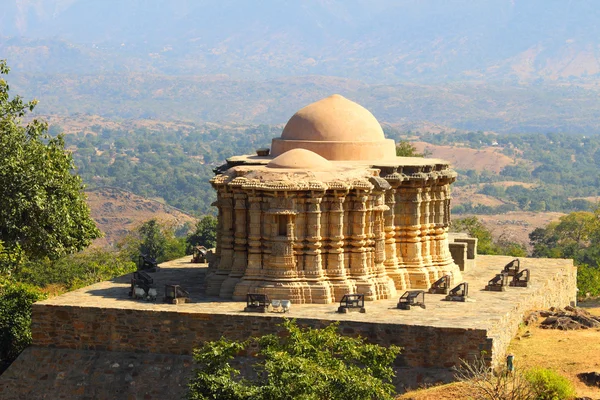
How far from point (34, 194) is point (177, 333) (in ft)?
26.3

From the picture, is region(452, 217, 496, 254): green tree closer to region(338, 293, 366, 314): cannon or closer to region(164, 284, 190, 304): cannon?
region(338, 293, 366, 314): cannon

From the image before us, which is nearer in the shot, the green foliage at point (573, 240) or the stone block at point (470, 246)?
the stone block at point (470, 246)

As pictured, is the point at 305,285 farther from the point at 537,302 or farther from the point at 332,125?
the point at 537,302

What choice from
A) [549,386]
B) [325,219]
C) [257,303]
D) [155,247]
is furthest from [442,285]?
[155,247]

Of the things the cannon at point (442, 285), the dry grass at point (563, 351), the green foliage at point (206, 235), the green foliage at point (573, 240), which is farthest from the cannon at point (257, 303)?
the green foliage at point (573, 240)

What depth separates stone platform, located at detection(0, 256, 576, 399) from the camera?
89.1 ft

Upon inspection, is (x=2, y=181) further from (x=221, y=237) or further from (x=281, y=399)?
(x=281, y=399)

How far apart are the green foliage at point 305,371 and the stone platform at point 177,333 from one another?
4.62 feet

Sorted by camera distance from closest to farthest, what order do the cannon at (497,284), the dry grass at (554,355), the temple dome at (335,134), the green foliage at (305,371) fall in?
1. the green foliage at (305,371)
2. the dry grass at (554,355)
3. the cannon at (497,284)
4. the temple dome at (335,134)

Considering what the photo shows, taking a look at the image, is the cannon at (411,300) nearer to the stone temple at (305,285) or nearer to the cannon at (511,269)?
the stone temple at (305,285)

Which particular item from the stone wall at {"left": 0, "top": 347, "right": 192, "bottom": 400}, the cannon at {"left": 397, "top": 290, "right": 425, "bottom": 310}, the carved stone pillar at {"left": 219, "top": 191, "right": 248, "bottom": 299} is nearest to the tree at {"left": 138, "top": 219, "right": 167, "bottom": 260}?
the carved stone pillar at {"left": 219, "top": 191, "right": 248, "bottom": 299}

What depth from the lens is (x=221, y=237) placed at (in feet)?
107

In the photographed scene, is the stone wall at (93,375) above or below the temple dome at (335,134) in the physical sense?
below

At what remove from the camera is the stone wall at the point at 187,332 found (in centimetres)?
2698
